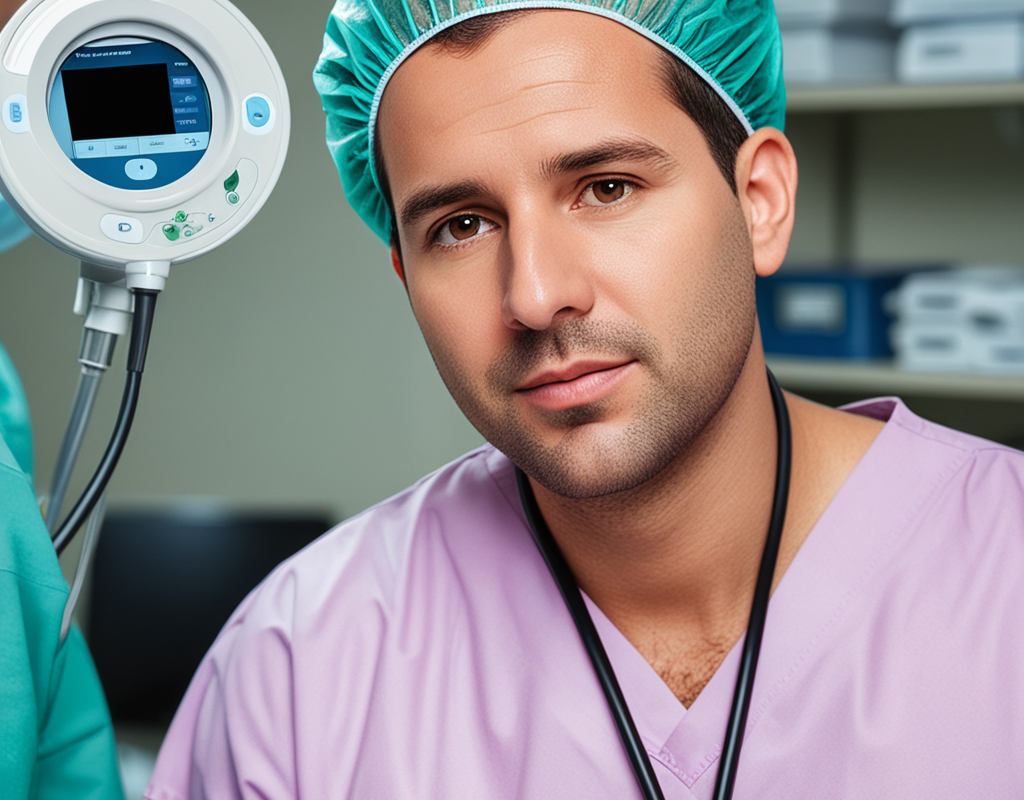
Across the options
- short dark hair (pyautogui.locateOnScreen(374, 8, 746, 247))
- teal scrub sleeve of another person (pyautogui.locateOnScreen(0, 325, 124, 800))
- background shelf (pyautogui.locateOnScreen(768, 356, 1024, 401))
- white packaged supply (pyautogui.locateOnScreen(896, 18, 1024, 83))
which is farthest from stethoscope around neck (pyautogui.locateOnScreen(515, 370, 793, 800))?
white packaged supply (pyautogui.locateOnScreen(896, 18, 1024, 83))

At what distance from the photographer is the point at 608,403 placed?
36.0 inches

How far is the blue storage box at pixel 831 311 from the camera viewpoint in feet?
6.61

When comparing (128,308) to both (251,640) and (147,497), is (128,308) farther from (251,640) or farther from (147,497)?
(147,497)

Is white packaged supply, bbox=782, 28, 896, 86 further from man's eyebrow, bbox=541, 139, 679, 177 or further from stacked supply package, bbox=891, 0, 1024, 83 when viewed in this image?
man's eyebrow, bbox=541, 139, 679, 177

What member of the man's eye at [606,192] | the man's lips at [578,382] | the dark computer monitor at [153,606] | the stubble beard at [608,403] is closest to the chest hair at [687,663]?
the stubble beard at [608,403]

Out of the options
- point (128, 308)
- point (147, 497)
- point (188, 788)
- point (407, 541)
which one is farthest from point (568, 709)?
point (147, 497)

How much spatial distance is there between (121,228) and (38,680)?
333mm

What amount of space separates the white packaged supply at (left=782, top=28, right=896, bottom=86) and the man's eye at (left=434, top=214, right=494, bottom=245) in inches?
49.6

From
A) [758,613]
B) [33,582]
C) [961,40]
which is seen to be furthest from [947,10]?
[33,582]

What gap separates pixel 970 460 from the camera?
1.05 metres

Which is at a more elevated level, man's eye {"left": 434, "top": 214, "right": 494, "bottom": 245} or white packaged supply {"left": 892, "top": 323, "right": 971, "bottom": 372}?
man's eye {"left": 434, "top": 214, "right": 494, "bottom": 245}

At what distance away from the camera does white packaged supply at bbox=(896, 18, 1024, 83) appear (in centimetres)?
182

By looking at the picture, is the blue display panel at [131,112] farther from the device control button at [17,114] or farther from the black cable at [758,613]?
the black cable at [758,613]

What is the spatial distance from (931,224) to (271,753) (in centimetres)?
185
